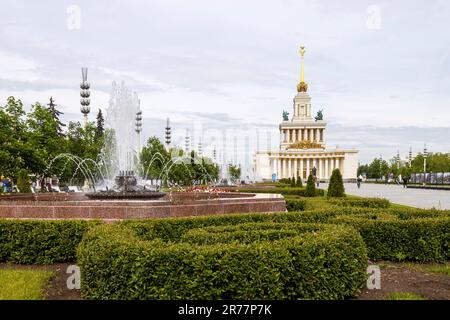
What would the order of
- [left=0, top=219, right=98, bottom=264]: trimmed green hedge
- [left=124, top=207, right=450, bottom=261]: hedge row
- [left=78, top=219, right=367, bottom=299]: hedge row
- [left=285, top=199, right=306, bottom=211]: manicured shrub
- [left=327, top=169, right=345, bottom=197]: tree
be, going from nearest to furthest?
[left=78, top=219, right=367, bottom=299]: hedge row < [left=0, top=219, right=98, bottom=264]: trimmed green hedge < [left=124, top=207, right=450, bottom=261]: hedge row < [left=285, top=199, right=306, bottom=211]: manicured shrub < [left=327, top=169, right=345, bottom=197]: tree

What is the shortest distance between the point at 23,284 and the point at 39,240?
93.7 inches

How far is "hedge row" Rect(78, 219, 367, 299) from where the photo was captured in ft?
19.5

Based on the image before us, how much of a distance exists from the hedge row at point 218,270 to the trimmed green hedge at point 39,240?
3.22 metres

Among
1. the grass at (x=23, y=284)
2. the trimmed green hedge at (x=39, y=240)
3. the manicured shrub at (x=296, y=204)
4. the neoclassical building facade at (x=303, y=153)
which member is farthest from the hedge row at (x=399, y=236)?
the neoclassical building facade at (x=303, y=153)

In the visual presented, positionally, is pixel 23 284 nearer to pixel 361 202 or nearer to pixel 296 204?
pixel 296 204

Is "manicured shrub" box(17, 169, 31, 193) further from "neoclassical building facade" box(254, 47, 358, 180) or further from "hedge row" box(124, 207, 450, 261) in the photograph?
"neoclassical building facade" box(254, 47, 358, 180)

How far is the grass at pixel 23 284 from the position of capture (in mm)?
6863

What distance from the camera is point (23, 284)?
24.8 feet

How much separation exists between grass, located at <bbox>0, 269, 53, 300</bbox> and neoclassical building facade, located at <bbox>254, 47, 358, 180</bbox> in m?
104

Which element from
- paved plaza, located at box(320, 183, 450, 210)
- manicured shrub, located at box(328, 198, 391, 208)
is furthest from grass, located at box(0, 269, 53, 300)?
paved plaza, located at box(320, 183, 450, 210)

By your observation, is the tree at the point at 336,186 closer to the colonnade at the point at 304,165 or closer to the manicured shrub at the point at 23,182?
the manicured shrub at the point at 23,182
